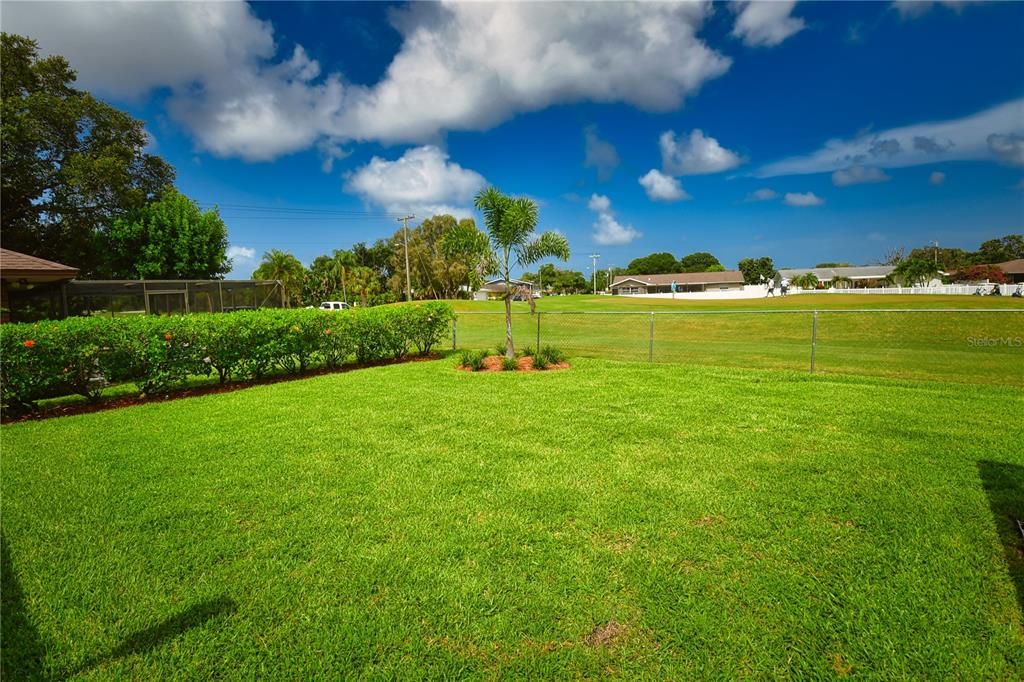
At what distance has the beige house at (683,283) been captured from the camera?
80.9 m

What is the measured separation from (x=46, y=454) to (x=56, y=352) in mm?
2515

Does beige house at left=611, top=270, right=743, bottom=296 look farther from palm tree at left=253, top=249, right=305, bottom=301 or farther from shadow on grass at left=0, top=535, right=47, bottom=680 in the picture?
shadow on grass at left=0, top=535, right=47, bottom=680

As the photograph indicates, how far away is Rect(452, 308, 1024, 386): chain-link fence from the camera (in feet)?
30.8

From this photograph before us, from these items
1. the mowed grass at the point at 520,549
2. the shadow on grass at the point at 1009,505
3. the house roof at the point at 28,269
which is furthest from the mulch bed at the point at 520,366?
the house roof at the point at 28,269

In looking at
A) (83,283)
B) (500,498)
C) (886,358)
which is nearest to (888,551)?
(500,498)

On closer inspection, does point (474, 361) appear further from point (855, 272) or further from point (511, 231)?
point (855, 272)

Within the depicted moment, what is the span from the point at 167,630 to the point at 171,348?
22.2 ft

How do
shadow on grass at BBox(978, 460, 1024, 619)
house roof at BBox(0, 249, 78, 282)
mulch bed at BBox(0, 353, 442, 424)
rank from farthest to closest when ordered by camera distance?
1. house roof at BBox(0, 249, 78, 282)
2. mulch bed at BBox(0, 353, 442, 424)
3. shadow on grass at BBox(978, 460, 1024, 619)

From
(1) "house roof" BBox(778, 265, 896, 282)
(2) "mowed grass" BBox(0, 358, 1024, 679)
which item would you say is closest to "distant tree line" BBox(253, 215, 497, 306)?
(2) "mowed grass" BBox(0, 358, 1024, 679)

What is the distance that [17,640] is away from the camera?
2191mm

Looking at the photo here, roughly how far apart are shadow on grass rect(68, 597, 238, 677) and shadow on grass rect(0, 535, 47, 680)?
0.21 meters

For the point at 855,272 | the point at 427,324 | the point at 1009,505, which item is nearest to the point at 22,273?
the point at 427,324

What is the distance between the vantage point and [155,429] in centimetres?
571

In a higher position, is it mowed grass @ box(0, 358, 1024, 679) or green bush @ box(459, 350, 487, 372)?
green bush @ box(459, 350, 487, 372)
